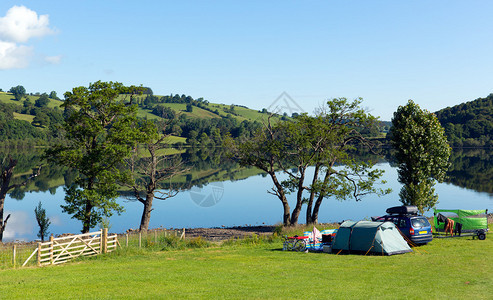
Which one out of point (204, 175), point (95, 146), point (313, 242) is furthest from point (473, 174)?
point (95, 146)

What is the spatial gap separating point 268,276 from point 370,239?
8.40 meters

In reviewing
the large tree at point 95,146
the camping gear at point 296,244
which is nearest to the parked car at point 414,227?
the camping gear at point 296,244

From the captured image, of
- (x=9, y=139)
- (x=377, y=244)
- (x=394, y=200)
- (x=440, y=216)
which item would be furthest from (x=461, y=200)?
(x=9, y=139)

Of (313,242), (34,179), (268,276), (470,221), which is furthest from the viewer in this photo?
(34,179)

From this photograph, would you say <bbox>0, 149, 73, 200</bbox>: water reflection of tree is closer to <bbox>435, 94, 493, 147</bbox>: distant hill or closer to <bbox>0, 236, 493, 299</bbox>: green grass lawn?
<bbox>0, 236, 493, 299</bbox>: green grass lawn

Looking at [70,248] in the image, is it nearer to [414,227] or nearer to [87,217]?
[87,217]

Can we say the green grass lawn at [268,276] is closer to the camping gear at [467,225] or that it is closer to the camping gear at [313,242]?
the camping gear at [313,242]

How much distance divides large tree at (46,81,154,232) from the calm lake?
1765cm

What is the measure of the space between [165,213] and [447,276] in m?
51.2

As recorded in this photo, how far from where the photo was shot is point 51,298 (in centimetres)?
1534

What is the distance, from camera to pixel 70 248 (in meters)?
25.0

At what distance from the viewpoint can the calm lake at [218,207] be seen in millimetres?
55938

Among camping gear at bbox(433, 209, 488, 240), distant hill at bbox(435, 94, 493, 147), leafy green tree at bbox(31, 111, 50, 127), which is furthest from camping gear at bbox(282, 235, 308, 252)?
distant hill at bbox(435, 94, 493, 147)

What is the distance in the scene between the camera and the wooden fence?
77.3 ft
